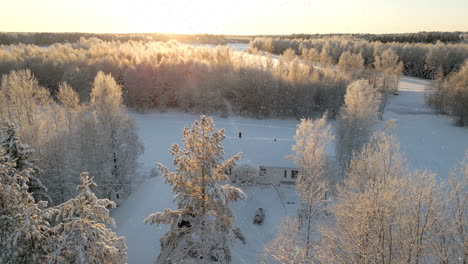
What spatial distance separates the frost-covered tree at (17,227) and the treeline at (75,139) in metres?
10.8

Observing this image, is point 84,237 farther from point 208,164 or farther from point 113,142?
point 113,142

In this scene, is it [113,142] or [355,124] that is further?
[113,142]

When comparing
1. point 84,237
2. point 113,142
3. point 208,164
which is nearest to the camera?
point 84,237

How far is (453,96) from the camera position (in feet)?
128

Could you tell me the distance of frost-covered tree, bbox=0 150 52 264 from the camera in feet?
26.1


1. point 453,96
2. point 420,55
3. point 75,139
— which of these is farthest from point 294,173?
point 420,55

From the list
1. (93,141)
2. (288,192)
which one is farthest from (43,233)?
(288,192)

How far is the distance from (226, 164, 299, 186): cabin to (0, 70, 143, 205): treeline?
7.97 meters

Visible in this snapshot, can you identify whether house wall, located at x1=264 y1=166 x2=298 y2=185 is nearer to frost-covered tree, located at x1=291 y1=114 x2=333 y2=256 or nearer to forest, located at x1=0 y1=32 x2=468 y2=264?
forest, located at x1=0 y1=32 x2=468 y2=264

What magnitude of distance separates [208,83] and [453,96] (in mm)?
30044

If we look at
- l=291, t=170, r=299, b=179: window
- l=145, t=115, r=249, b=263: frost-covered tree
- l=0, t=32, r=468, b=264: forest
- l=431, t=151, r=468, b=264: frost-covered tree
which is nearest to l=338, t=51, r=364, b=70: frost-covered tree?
l=0, t=32, r=468, b=264: forest

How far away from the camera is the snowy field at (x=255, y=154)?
65.2 feet

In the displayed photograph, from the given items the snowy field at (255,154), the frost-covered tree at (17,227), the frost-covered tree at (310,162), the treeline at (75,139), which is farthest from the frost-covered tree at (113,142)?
the frost-covered tree at (17,227)

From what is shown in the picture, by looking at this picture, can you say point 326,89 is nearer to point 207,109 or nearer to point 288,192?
point 207,109
